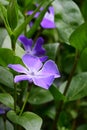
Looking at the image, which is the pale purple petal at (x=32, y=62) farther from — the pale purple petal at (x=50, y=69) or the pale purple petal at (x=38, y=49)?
the pale purple petal at (x=38, y=49)

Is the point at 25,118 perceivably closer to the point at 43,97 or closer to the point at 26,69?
the point at 26,69

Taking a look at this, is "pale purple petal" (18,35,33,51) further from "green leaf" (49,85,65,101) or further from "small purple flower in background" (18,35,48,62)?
"green leaf" (49,85,65,101)

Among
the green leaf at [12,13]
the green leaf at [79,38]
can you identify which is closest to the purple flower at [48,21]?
the green leaf at [79,38]

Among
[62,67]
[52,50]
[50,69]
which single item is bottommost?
[62,67]

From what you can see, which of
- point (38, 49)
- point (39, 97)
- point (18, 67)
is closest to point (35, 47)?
point (38, 49)

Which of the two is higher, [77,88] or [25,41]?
[25,41]

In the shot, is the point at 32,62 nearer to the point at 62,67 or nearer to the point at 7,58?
the point at 7,58
